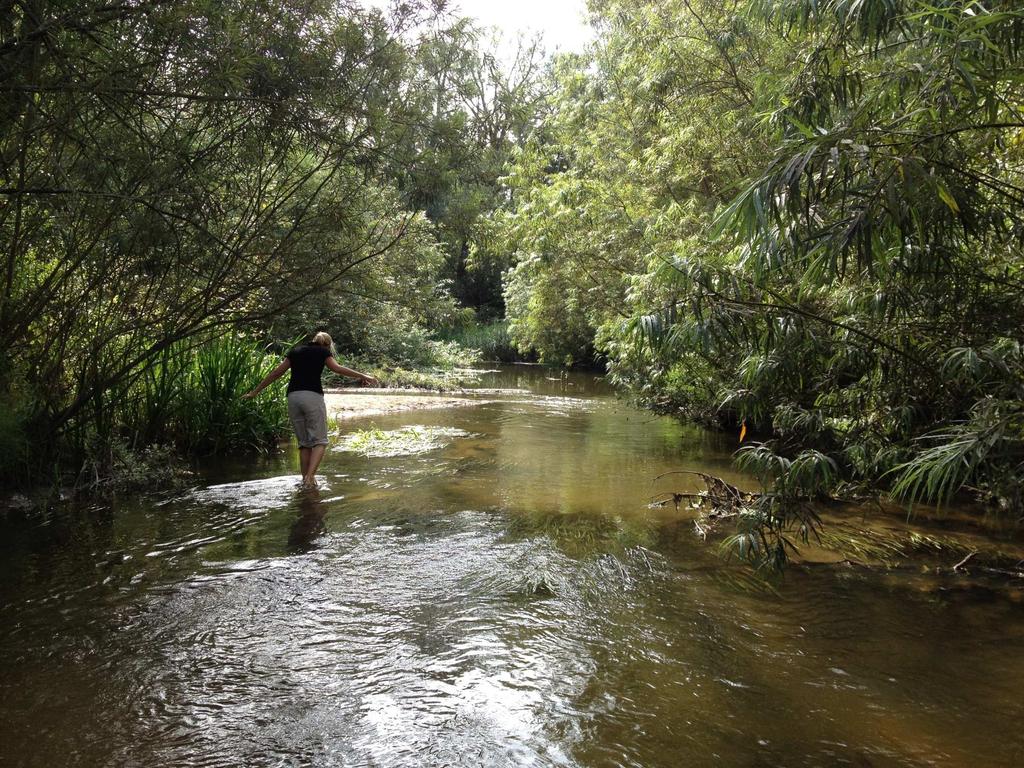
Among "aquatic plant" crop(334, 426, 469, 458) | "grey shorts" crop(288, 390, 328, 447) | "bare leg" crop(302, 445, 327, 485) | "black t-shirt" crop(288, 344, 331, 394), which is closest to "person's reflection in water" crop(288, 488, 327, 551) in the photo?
"bare leg" crop(302, 445, 327, 485)

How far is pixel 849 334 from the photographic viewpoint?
17.5 ft

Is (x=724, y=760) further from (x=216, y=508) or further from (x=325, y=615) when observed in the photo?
(x=216, y=508)

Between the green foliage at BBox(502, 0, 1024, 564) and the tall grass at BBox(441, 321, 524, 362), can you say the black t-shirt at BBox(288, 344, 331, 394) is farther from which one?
the tall grass at BBox(441, 321, 524, 362)

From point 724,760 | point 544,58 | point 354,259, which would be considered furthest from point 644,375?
point 544,58

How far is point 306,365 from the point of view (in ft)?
25.5

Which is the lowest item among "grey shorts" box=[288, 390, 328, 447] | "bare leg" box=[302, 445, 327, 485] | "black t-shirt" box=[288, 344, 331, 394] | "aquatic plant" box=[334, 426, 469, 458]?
"aquatic plant" box=[334, 426, 469, 458]

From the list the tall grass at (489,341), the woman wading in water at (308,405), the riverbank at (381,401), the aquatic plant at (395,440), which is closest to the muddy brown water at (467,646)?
the woman wading in water at (308,405)

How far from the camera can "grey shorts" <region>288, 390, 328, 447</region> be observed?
768 centimetres

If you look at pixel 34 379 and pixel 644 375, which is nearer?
pixel 34 379

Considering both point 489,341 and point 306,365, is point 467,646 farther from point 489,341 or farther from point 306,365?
point 489,341

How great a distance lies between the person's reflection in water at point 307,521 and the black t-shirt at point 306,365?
3.77ft

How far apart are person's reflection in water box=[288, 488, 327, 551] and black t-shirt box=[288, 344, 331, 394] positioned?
3.77 ft

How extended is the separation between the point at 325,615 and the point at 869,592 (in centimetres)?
376

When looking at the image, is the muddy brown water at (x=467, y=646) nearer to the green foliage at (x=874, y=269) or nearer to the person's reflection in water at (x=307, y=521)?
the person's reflection in water at (x=307, y=521)
